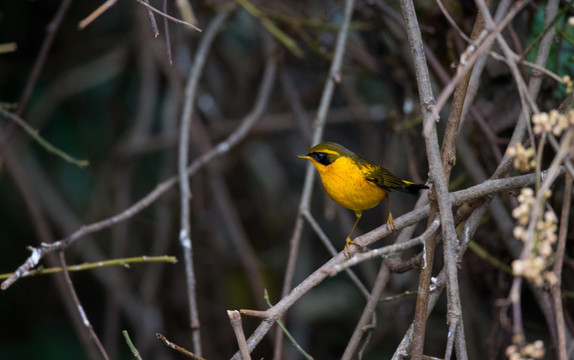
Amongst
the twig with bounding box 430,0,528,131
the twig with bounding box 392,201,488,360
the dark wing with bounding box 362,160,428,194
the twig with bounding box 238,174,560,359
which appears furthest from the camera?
the dark wing with bounding box 362,160,428,194

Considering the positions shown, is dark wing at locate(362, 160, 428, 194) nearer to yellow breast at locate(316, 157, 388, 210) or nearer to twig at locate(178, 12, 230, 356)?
yellow breast at locate(316, 157, 388, 210)

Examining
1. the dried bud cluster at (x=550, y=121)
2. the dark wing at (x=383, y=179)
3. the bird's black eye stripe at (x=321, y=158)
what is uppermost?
the dried bud cluster at (x=550, y=121)

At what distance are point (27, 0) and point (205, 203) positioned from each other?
1954 millimetres

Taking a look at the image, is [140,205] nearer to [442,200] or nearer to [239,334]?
[239,334]

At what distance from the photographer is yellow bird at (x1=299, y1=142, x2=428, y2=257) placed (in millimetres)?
2926

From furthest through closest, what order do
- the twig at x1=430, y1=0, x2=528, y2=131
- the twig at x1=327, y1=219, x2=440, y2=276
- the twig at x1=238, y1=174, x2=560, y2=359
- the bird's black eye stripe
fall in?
the bird's black eye stripe, the twig at x1=238, y1=174, x2=560, y2=359, the twig at x1=327, y1=219, x2=440, y2=276, the twig at x1=430, y1=0, x2=528, y2=131

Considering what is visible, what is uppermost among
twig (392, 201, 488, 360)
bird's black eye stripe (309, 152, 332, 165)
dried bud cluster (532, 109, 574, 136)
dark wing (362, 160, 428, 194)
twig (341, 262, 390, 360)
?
dried bud cluster (532, 109, 574, 136)

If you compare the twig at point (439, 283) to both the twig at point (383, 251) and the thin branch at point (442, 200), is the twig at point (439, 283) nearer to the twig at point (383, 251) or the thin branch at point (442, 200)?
the thin branch at point (442, 200)

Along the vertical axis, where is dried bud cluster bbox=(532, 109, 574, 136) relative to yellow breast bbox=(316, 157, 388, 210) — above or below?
above


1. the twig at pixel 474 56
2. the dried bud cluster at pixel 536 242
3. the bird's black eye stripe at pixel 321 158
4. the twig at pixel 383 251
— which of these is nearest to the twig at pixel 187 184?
the bird's black eye stripe at pixel 321 158

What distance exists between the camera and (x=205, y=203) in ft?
16.2

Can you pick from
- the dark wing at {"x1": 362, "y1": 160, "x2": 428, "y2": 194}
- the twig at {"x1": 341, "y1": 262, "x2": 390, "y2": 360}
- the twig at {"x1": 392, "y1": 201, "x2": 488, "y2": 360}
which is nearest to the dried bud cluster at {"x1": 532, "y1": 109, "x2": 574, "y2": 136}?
the twig at {"x1": 392, "y1": 201, "x2": 488, "y2": 360}

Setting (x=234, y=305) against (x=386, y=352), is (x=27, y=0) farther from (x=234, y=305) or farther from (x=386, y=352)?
(x=386, y=352)

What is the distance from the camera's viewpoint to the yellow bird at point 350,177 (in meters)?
2.93
